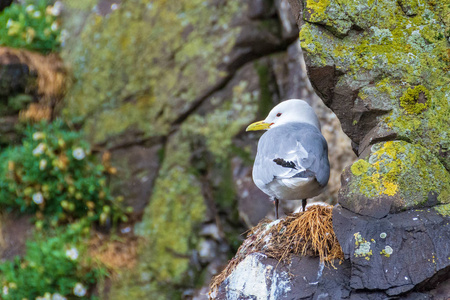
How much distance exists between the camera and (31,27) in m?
6.49

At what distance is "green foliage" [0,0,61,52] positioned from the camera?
636cm

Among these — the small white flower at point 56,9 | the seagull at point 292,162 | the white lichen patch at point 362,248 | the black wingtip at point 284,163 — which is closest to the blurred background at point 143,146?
the small white flower at point 56,9

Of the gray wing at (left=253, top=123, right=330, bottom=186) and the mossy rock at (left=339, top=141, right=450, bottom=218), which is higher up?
the mossy rock at (left=339, top=141, right=450, bottom=218)

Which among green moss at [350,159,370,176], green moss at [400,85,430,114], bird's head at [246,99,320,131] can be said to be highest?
green moss at [400,85,430,114]

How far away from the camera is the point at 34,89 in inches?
241

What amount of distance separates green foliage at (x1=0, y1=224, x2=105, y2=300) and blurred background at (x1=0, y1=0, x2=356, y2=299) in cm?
1

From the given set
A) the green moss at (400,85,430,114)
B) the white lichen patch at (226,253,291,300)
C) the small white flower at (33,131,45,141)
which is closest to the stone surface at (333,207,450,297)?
the white lichen patch at (226,253,291,300)

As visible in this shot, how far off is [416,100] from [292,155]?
2.46ft

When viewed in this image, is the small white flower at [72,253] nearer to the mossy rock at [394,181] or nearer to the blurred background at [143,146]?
the blurred background at [143,146]

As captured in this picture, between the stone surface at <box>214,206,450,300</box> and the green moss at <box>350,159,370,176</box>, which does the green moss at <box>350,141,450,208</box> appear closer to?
the green moss at <box>350,159,370,176</box>

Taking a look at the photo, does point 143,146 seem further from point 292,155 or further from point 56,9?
point 292,155

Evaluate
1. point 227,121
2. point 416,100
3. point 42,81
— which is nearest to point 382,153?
point 416,100

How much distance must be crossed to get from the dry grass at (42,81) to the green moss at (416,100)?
4530mm

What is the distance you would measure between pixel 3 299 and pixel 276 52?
3.65 m
